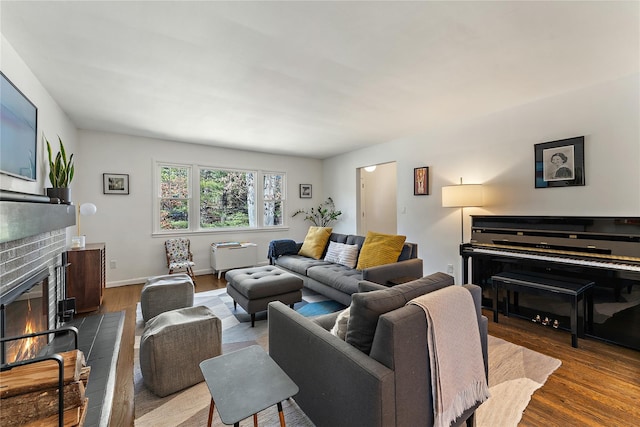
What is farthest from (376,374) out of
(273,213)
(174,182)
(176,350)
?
(273,213)

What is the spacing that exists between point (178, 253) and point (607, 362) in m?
5.27

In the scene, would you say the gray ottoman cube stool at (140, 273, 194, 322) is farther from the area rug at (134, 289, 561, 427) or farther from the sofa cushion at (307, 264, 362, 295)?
the sofa cushion at (307, 264, 362, 295)

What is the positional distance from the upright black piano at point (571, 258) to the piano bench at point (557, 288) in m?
0.06

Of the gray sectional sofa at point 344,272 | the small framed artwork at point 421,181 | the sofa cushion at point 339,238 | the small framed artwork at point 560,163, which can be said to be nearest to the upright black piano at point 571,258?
the small framed artwork at point 560,163

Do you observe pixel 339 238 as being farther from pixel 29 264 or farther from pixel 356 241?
pixel 29 264

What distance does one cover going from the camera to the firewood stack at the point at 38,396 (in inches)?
31.6

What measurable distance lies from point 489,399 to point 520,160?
266cm

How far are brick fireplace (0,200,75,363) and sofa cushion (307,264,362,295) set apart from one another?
2.48m

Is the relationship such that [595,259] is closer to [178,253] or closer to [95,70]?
[95,70]

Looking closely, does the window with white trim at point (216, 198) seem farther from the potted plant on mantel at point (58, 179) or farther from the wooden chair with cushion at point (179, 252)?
the potted plant on mantel at point (58, 179)

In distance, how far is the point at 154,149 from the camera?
4.62m

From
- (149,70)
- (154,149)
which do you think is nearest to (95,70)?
(149,70)

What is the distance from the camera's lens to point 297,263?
12.6 ft

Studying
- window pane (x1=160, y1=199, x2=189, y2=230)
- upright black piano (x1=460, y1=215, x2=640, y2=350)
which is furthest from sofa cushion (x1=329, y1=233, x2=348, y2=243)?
window pane (x1=160, y1=199, x2=189, y2=230)
